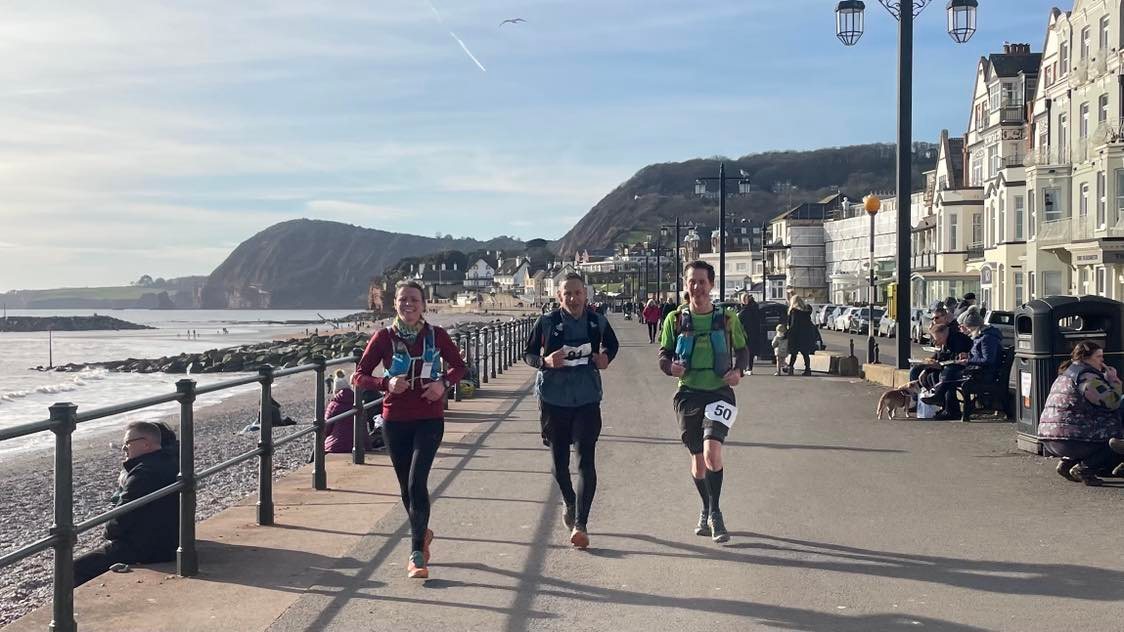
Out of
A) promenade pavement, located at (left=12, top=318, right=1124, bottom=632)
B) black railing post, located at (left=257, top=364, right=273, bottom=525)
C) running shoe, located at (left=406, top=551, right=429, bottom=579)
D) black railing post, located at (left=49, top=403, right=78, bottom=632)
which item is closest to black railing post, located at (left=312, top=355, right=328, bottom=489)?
promenade pavement, located at (left=12, top=318, right=1124, bottom=632)

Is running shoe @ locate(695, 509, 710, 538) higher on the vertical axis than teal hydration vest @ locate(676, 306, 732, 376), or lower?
lower

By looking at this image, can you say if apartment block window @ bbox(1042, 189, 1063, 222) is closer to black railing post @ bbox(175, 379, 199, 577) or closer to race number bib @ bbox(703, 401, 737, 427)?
race number bib @ bbox(703, 401, 737, 427)

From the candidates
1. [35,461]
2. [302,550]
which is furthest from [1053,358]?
[35,461]

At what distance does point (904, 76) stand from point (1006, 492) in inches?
458

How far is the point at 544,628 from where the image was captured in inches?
223

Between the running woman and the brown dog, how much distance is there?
940 cm

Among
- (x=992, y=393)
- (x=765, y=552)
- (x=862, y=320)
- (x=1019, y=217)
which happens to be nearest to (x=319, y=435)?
(x=765, y=552)

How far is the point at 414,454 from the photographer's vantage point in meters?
6.99

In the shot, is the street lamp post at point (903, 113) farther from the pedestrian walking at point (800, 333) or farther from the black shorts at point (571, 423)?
the black shorts at point (571, 423)

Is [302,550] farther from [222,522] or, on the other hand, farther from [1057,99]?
[1057,99]

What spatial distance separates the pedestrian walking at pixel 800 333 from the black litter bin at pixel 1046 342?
11467mm

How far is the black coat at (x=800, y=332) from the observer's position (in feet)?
78.9

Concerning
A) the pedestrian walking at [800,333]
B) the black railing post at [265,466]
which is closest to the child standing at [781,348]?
the pedestrian walking at [800,333]

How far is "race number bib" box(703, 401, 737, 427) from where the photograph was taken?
7.71 meters
